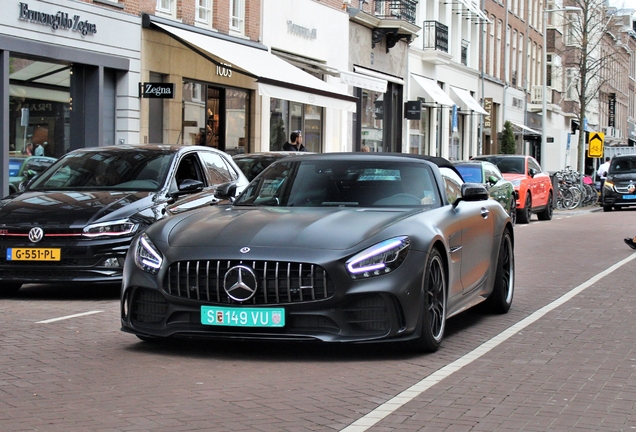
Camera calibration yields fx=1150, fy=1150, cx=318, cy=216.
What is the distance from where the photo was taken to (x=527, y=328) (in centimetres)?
920

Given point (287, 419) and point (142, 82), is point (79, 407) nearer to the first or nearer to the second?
point (287, 419)

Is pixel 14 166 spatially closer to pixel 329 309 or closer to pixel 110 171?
pixel 110 171

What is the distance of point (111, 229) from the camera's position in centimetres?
1104

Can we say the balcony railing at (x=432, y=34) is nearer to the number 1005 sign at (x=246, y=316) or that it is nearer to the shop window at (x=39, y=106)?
the shop window at (x=39, y=106)

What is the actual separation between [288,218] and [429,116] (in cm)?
3917

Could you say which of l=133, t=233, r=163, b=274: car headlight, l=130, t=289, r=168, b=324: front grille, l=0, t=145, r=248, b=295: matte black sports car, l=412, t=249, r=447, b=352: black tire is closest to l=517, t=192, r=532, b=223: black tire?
l=0, t=145, r=248, b=295: matte black sports car

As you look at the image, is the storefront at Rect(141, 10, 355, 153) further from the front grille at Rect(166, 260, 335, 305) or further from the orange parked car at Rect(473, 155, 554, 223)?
the front grille at Rect(166, 260, 335, 305)

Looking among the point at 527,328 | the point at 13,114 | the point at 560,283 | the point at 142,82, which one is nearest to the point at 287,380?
the point at 527,328

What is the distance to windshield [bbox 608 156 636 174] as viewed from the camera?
37953 mm

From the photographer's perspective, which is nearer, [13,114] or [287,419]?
[287,419]

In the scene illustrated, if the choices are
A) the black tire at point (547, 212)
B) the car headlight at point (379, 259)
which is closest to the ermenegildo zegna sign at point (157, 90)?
the black tire at point (547, 212)

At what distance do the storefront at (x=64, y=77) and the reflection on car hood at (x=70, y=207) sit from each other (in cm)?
895

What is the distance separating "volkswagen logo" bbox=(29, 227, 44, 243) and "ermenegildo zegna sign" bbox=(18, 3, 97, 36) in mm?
10405

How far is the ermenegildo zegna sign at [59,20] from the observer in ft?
67.1
